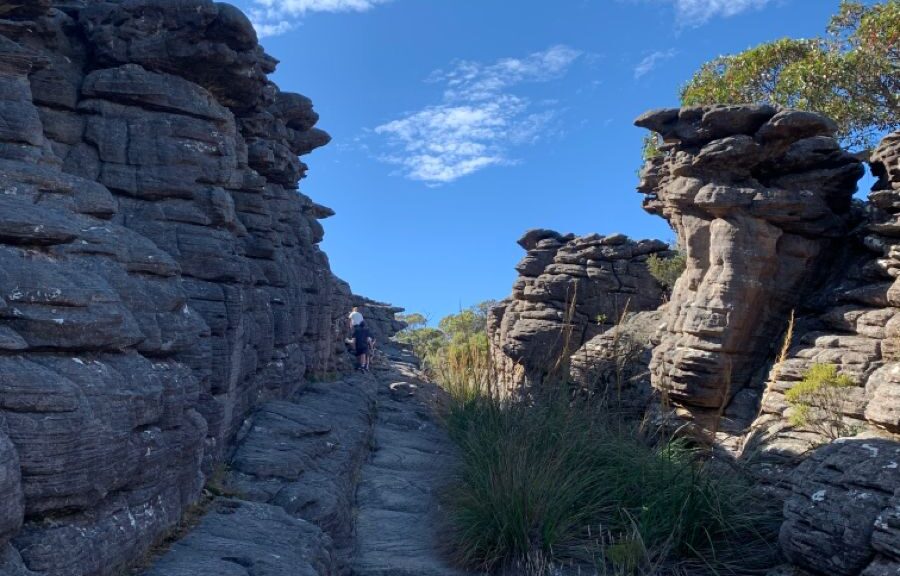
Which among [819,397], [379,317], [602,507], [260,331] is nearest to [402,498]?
[260,331]

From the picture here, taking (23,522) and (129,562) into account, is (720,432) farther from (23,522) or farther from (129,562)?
(23,522)

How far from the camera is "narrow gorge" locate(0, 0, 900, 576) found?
15.9 feet

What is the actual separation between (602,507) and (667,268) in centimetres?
1151

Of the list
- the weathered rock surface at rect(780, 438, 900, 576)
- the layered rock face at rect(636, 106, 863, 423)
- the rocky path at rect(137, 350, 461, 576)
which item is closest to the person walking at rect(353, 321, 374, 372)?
the rocky path at rect(137, 350, 461, 576)

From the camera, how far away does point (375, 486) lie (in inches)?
402

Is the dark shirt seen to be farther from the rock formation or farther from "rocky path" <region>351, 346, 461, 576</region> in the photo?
the rock formation

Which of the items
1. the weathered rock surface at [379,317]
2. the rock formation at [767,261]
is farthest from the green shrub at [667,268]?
the weathered rock surface at [379,317]

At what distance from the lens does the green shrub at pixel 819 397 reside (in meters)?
9.12

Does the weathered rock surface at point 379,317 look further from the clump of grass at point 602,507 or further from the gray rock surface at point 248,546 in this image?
the gray rock surface at point 248,546

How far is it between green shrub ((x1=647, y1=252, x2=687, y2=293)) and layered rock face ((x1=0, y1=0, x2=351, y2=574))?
835 centimetres

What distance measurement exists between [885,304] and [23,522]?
414 inches

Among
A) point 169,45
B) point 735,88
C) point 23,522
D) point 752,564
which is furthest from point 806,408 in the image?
point 735,88

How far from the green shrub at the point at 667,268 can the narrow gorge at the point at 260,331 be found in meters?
1.93

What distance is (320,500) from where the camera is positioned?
7930 mm
